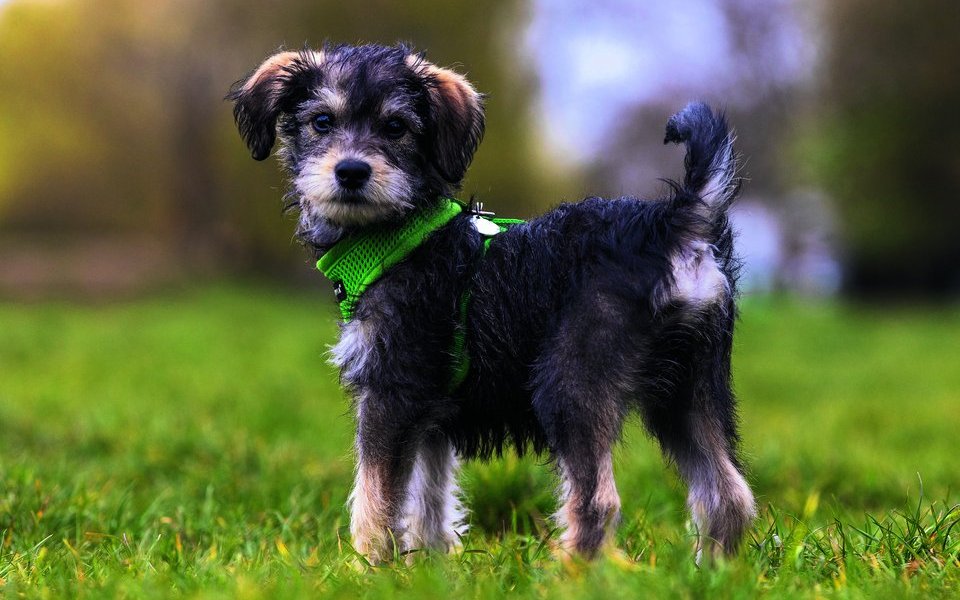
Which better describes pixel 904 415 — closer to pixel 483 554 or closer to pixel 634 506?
pixel 634 506

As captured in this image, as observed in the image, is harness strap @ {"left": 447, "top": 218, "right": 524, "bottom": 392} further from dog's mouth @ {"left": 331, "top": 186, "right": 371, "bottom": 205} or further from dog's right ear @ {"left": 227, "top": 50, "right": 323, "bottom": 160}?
dog's right ear @ {"left": 227, "top": 50, "right": 323, "bottom": 160}

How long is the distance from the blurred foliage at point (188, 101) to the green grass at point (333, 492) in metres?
12.0

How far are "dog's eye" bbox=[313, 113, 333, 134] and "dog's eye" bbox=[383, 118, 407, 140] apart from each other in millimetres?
231

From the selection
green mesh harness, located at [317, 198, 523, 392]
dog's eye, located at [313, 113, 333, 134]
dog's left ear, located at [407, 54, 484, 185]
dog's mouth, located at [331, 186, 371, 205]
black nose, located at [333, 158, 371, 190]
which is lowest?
green mesh harness, located at [317, 198, 523, 392]

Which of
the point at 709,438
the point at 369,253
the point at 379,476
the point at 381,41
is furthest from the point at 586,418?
the point at 381,41

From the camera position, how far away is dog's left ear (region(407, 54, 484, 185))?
13.0 feet

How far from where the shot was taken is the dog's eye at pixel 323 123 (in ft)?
12.7

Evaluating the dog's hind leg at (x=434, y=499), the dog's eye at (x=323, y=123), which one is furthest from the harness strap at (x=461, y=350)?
the dog's eye at (x=323, y=123)

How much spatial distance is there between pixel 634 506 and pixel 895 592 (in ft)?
6.18

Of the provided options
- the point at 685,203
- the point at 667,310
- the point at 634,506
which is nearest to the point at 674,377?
the point at 667,310

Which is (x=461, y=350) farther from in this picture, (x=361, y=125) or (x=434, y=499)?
(x=361, y=125)

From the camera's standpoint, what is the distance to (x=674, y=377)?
11.7ft

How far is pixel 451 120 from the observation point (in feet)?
13.1

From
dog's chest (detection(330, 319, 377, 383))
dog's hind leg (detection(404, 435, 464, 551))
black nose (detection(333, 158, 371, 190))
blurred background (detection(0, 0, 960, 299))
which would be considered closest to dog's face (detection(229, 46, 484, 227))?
black nose (detection(333, 158, 371, 190))
